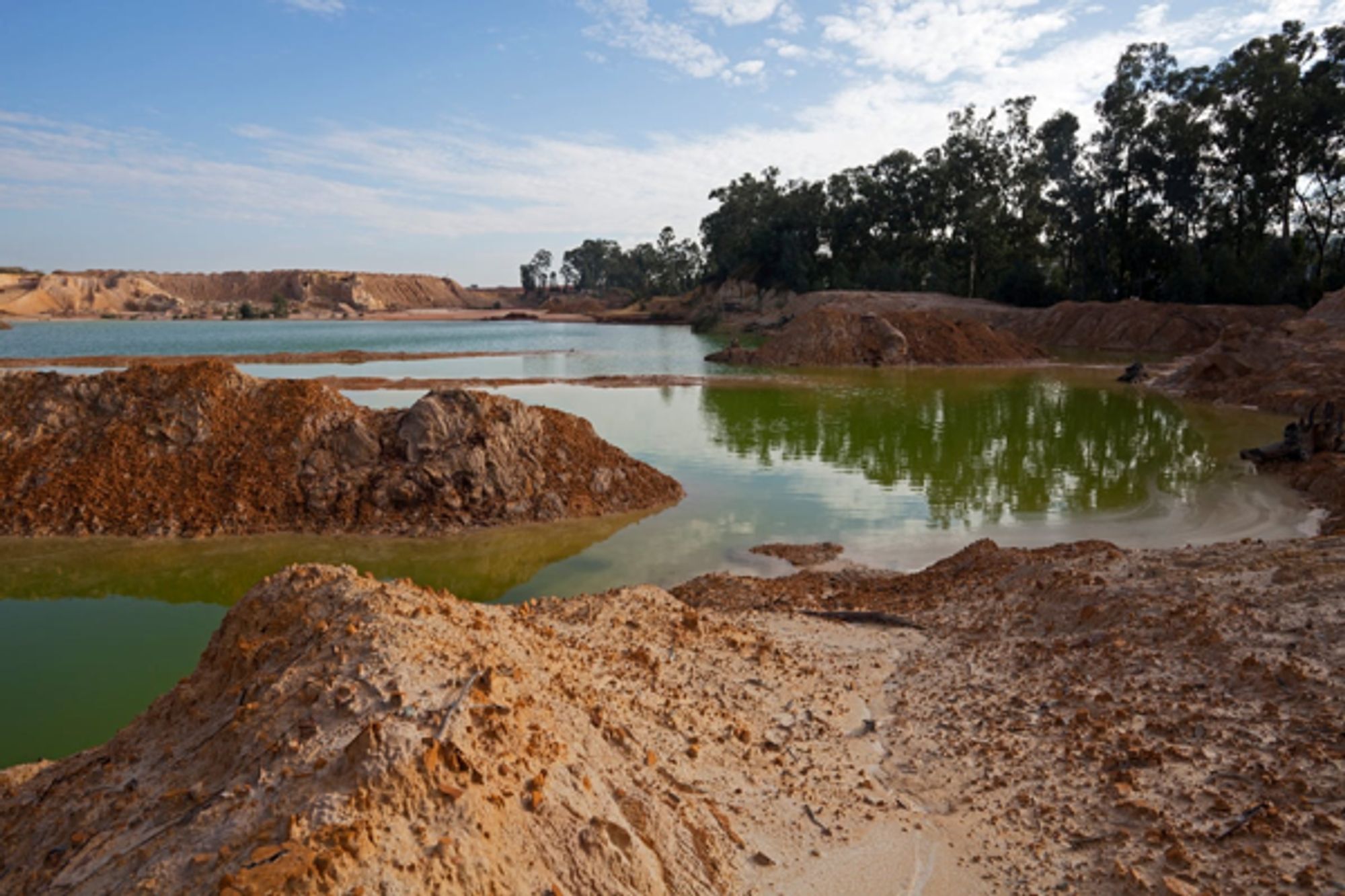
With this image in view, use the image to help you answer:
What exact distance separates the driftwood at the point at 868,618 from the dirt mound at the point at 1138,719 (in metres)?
0.12

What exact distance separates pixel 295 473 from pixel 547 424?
4.02m

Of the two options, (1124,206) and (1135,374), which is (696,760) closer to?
(1135,374)

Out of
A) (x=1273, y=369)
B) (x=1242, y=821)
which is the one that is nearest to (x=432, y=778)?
(x=1242, y=821)

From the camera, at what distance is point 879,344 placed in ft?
131

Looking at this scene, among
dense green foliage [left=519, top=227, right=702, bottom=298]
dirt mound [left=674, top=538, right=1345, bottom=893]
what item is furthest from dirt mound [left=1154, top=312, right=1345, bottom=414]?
dense green foliage [left=519, top=227, right=702, bottom=298]

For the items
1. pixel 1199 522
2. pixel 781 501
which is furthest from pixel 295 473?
pixel 1199 522

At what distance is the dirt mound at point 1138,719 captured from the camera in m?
4.10

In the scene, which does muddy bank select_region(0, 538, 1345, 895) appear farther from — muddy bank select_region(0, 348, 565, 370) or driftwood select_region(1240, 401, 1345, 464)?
muddy bank select_region(0, 348, 565, 370)

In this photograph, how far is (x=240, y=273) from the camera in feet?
510

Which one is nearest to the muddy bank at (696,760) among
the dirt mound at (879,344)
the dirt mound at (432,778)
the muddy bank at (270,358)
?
the dirt mound at (432,778)

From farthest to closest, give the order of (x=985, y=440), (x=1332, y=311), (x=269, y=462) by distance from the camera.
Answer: (x=1332, y=311) → (x=985, y=440) → (x=269, y=462)

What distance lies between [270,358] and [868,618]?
40.0 meters

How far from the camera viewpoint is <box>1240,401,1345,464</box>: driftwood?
15.1 m

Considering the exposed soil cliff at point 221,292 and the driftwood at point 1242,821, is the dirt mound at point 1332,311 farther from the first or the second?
the exposed soil cliff at point 221,292
